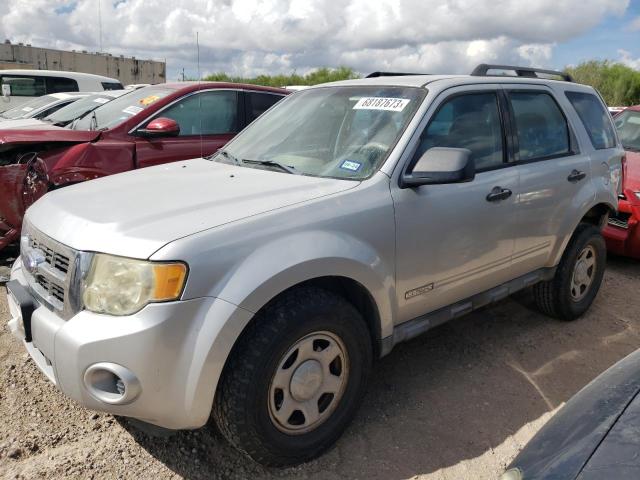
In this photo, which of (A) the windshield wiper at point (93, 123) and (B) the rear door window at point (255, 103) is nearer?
(A) the windshield wiper at point (93, 123)

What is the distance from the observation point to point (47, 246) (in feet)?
7.86

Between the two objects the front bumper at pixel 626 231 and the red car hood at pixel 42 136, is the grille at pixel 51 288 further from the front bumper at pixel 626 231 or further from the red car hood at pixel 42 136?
the front bumper at pixel 626 231

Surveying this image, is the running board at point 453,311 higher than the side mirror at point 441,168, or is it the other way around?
the side mirror at point 441,168

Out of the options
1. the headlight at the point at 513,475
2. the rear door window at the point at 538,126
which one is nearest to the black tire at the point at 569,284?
the rear door window at the point at 538,126

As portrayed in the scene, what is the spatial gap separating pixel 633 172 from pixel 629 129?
5.53 ft

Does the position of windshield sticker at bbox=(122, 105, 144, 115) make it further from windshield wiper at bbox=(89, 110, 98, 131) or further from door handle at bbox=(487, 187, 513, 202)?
door handle at bbox=(487, 187, 513, 202)

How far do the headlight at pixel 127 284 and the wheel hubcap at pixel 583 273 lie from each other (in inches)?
127

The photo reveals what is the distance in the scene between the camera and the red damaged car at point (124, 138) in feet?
13.4

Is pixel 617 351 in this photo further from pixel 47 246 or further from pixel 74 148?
pixel 74 148

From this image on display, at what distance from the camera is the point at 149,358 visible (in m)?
2.01

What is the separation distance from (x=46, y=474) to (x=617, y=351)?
3.57 m

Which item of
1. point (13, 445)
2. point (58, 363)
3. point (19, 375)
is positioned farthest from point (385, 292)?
point (19, 375)

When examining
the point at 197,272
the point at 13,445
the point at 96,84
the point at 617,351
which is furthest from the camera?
the point at 96,84

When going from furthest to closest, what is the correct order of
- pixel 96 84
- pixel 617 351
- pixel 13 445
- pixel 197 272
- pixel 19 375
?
pixel 96 84
pixel 617 351
pixel 19 375
pixel 13 445
pixel 197 272
